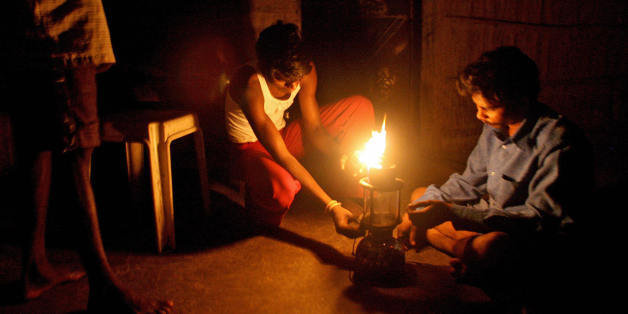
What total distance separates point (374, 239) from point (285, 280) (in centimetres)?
59

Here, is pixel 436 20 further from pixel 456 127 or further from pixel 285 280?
pixel 285 280

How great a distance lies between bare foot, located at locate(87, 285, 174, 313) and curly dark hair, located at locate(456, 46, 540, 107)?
2.01 m

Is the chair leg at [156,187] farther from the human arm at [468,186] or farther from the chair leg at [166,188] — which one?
the human arm at [468,186]

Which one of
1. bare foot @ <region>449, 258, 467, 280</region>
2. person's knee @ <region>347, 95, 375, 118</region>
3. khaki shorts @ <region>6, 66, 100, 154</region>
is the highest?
khaki shorts @ <region>6, 66, 100, 154</region>

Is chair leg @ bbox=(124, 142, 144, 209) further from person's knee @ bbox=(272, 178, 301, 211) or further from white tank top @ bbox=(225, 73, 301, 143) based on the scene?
person's knee @ bbox=(272, 178, 301, 211)

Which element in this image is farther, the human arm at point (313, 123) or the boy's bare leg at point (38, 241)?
the human arm at point (313, 123)

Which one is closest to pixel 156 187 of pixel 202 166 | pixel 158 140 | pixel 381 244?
pixel 158 140

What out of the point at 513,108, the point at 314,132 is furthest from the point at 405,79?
the point at 513,108

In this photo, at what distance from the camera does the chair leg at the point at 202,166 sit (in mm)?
3418

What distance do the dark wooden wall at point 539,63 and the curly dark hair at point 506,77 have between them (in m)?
1.87

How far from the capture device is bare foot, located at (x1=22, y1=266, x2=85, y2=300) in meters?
2.46

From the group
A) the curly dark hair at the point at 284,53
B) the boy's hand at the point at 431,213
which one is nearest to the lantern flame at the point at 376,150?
the boy's hand at the point at 431,213

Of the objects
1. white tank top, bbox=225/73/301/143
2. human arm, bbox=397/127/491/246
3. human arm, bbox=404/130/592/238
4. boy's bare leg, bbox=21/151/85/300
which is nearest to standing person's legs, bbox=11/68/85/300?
boy's bare leg, bbox=21/151/85/300

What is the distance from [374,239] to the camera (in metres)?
2.50
